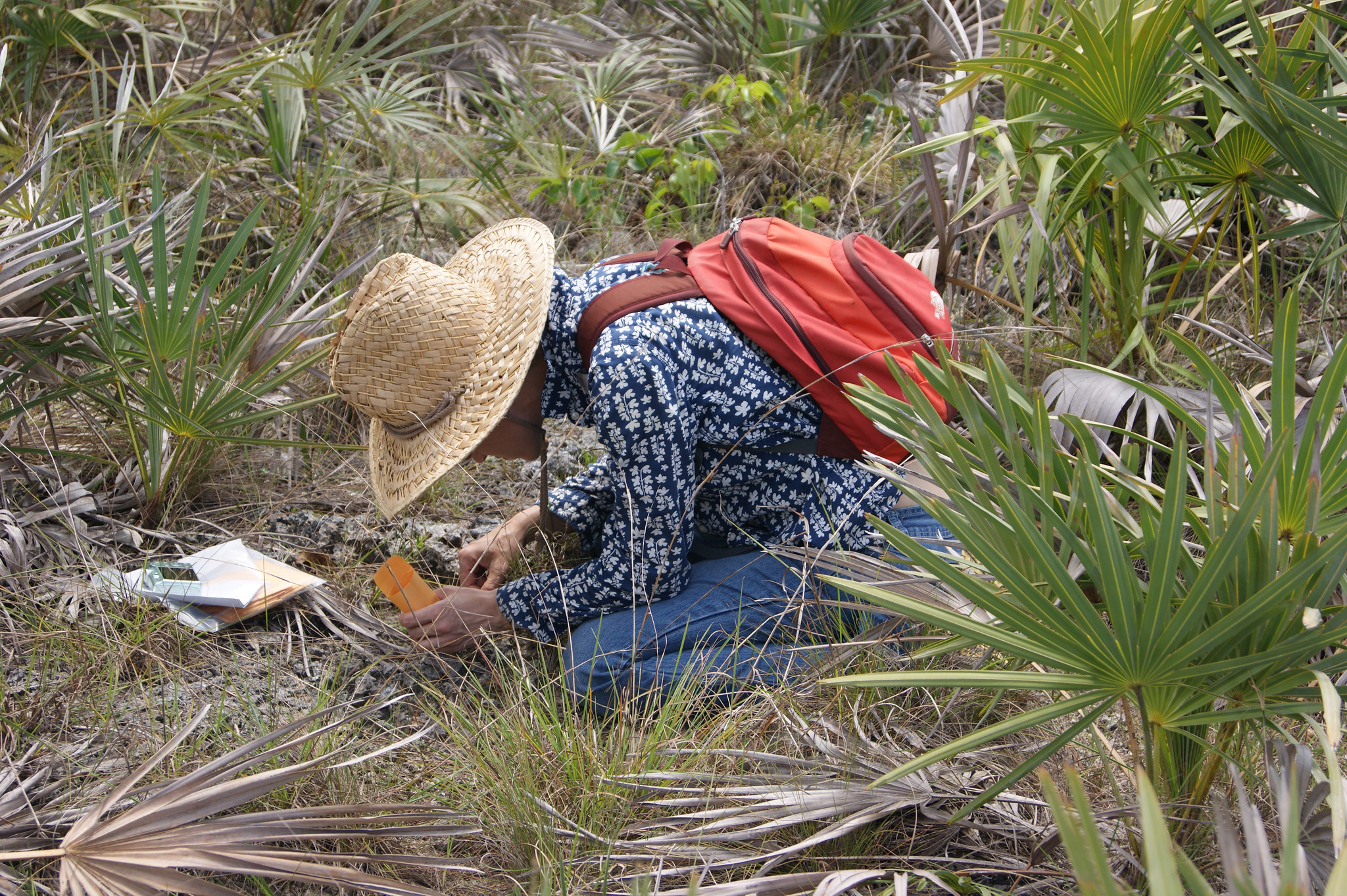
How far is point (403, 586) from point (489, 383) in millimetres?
595

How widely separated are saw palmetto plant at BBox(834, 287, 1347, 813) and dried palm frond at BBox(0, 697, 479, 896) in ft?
2.41

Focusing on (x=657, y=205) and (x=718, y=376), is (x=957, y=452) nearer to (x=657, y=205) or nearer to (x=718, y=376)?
(x=718, y=376)

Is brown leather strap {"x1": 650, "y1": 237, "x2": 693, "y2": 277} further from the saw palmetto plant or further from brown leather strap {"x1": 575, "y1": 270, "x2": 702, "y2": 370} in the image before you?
the saw palmetto plant

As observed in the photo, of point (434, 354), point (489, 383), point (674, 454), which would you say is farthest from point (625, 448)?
point (434, 354)

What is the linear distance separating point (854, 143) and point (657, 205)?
3.15 ft

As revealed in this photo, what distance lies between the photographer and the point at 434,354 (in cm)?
192

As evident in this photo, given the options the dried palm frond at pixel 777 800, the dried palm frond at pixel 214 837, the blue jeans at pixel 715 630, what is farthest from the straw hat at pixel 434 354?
the dried palm frond at pixel 777 800

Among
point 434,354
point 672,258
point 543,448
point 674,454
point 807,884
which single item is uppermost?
point 672,258

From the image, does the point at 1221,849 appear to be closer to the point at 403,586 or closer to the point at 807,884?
the point at 807,884

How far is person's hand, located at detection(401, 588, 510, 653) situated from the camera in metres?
2.21

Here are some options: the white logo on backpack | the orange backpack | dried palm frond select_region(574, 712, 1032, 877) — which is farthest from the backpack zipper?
dried palm frond select_region(574, 712, 1032, 877)

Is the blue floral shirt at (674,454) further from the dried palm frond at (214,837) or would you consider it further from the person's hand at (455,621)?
the dried palm frond at (214,837)

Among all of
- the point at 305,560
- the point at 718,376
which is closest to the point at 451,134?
the point at 305,560

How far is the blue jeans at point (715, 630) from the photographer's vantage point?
2043mm
